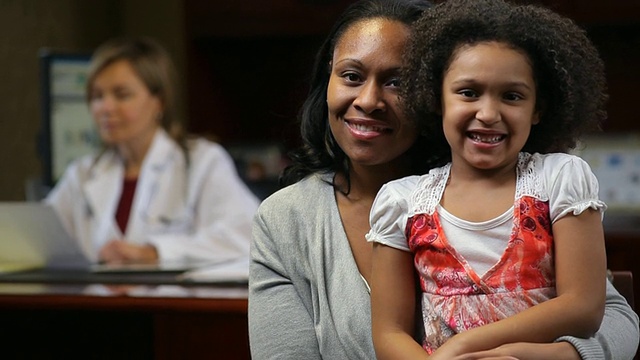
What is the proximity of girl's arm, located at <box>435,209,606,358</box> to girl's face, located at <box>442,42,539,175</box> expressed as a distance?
4.9 inches

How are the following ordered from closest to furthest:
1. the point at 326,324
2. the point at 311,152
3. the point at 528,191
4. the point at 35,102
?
the point at 528,191 → the point at 326,324 → the point at 311,152 → the point at 35,102

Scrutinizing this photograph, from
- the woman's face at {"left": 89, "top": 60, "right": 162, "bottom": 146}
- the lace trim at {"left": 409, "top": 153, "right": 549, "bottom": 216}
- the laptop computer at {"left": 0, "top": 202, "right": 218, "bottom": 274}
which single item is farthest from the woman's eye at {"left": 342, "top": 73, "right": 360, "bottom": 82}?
the woman's face at {"left": 89, "top": 60, "right": 162, "bottom": 146}

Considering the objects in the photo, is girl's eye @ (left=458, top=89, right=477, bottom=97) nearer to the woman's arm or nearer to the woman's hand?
the woman's arm

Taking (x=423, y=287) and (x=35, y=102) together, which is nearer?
(x=423, y=287)

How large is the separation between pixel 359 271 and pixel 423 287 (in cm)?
17

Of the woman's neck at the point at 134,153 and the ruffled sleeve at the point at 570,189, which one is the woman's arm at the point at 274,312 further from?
the woman's neck at the point at 134,153

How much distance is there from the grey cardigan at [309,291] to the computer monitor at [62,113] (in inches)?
96.5

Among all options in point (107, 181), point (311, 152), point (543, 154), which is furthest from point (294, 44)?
point (543, 154)

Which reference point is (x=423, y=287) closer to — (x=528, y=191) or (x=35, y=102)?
(x=528, y=191)

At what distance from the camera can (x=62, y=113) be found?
3.93m

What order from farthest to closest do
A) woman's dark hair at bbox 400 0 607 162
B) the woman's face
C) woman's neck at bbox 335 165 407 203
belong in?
1. the woman's face
2. woman's neck at bbox 335 165 407 203
3. woman's dark hair at bbox 400 0 607 162

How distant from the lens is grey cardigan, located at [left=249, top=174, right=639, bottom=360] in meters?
1.49

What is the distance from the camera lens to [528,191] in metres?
1.32

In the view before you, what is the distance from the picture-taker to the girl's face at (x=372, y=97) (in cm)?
152
